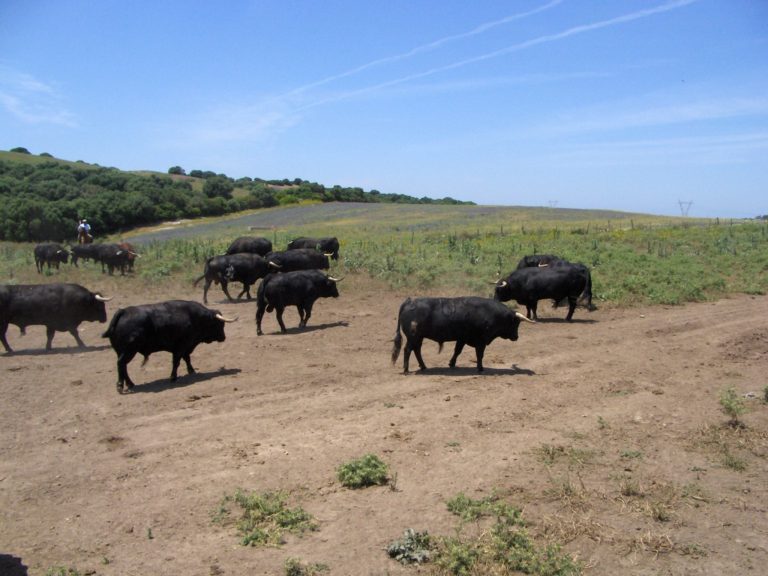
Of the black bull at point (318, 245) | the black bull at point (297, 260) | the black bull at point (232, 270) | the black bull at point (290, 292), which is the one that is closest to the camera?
the black bull at point (290, 292)

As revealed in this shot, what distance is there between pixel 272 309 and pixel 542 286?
7573mm

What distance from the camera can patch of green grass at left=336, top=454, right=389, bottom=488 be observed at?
8.09 m

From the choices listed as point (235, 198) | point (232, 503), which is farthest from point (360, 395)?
point (235, 198)

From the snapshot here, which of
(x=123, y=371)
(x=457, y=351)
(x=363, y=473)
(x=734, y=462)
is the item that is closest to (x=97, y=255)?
(x=123, y=371)

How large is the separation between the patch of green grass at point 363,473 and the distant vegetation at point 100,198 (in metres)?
49.2

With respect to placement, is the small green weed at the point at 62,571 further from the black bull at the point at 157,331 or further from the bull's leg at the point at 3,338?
the bull's leg at the point at 3,338

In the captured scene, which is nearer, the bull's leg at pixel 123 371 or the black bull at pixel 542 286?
the bull's leg at pixel 123 371

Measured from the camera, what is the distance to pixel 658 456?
A: 8.89 m

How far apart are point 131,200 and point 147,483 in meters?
61.4

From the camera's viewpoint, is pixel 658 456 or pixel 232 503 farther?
pixel 658 456

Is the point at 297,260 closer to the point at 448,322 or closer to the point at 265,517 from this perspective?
the point at 448,322

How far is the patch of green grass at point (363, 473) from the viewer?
8086mm

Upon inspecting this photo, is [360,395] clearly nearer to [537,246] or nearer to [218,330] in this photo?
[218,330]

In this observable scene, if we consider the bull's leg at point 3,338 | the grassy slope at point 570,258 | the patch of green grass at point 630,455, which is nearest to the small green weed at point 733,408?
the patch of green grass at point 630,455
